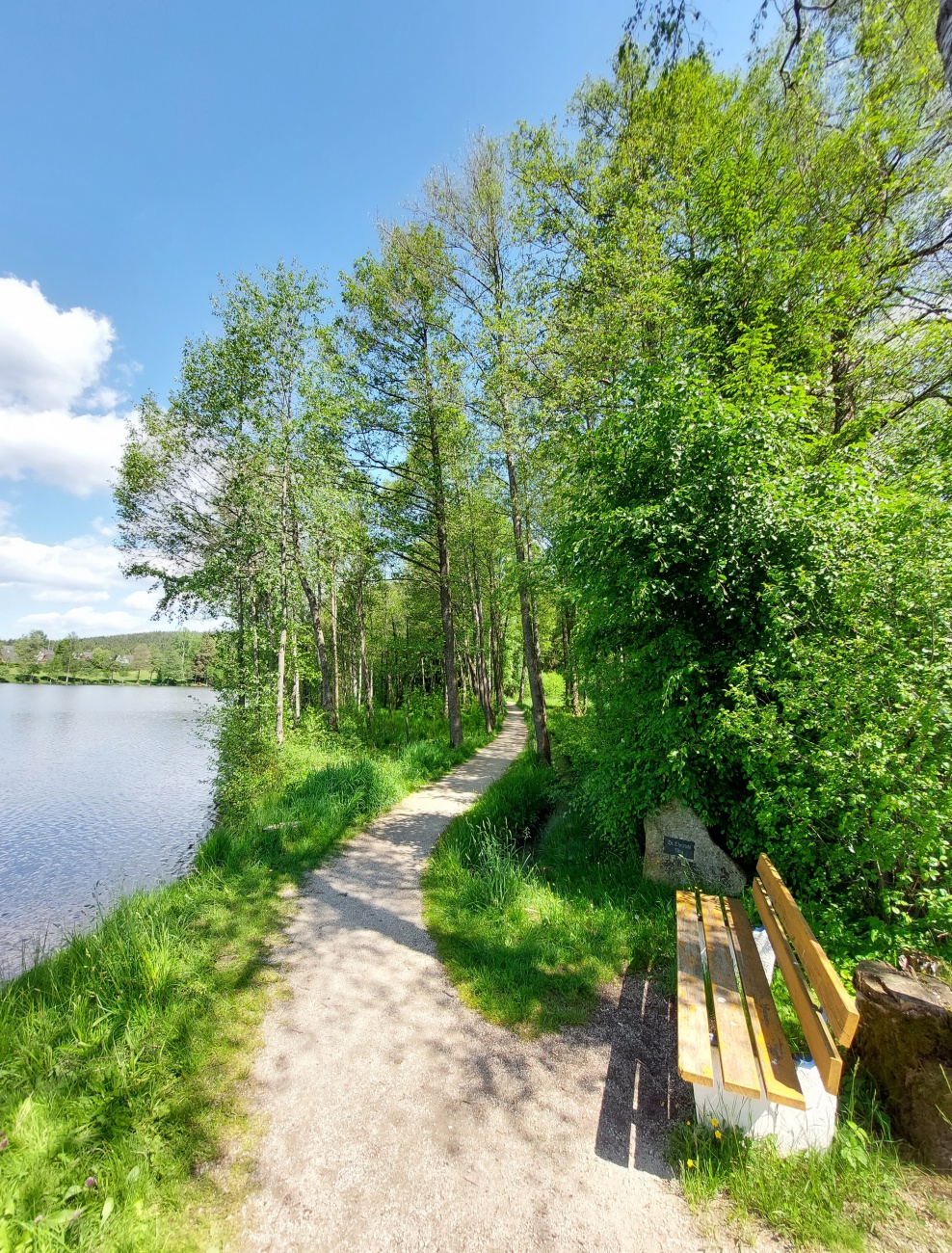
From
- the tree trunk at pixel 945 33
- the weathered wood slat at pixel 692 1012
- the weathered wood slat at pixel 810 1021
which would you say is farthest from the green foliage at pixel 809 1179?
the tree trunk at pixel 945 33

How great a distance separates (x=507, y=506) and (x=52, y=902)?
1196cm

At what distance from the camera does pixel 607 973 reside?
375 cm

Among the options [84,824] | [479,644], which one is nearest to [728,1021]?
[84,824]

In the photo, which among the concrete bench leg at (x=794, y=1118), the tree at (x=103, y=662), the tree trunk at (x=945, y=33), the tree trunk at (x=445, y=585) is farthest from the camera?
the tree at (x=103, y=662)

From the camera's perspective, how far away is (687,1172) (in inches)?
90.4

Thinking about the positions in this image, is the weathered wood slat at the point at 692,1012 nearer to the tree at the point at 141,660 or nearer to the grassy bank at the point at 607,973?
the grassy bank at the point at 607,973

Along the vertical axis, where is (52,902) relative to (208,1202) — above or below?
below

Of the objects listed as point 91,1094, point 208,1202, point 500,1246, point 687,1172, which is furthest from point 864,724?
point 91,1094

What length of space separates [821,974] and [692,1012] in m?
0.79

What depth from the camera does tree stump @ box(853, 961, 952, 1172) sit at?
2.30m

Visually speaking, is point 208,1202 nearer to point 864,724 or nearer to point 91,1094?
point 91,1094

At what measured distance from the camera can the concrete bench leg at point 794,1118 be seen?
2.33m

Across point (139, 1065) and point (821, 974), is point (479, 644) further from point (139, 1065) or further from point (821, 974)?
point (821, 974)

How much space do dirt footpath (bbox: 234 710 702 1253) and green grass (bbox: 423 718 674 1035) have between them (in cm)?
20
